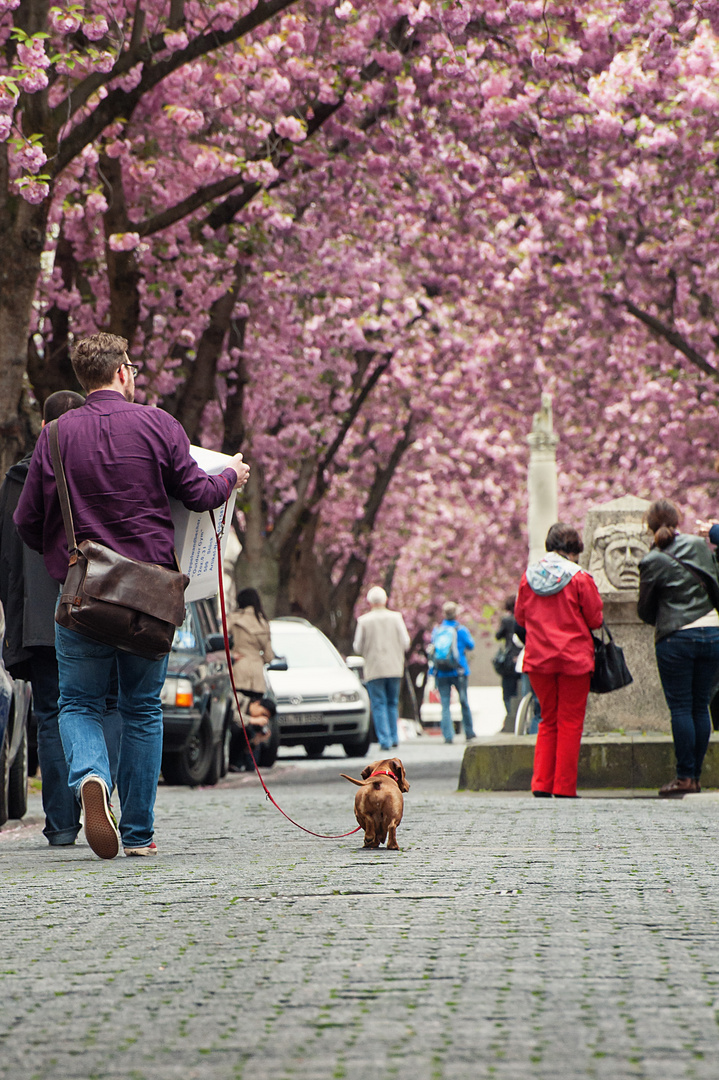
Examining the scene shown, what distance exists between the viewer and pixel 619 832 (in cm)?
805

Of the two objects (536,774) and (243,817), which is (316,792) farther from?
(243,817)

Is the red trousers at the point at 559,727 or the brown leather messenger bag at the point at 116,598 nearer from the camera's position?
the brown leather messenger bag at the point at 116,598

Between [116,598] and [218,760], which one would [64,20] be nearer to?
[218,760]

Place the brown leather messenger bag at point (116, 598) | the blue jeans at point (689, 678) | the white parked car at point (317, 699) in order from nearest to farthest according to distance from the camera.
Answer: the brown leather messenger bag at point (116, 598) → the blue jeans at point (689, 678) → the white parked car at point (317, 699)

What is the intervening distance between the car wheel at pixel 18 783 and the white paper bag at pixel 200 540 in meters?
3.13

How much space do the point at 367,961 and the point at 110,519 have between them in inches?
110

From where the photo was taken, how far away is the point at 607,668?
37.1ft

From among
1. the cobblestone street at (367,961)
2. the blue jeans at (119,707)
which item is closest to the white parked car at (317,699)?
the cobblestone street at (367,961)

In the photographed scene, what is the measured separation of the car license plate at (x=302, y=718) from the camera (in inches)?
802

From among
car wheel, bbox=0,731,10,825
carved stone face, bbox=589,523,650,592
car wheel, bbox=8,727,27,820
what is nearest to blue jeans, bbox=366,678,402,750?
carved stone face, bbox=589,523,650,592

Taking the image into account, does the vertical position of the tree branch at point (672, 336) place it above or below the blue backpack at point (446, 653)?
above

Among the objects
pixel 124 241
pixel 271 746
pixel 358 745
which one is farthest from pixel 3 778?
pixel 358 745

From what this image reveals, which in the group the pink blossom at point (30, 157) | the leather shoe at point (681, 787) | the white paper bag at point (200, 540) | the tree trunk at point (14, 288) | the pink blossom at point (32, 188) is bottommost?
the leather shoe at point (681, 787)

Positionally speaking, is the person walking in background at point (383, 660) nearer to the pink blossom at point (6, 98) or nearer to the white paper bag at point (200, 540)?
the pink blossom at point (6, 98)
